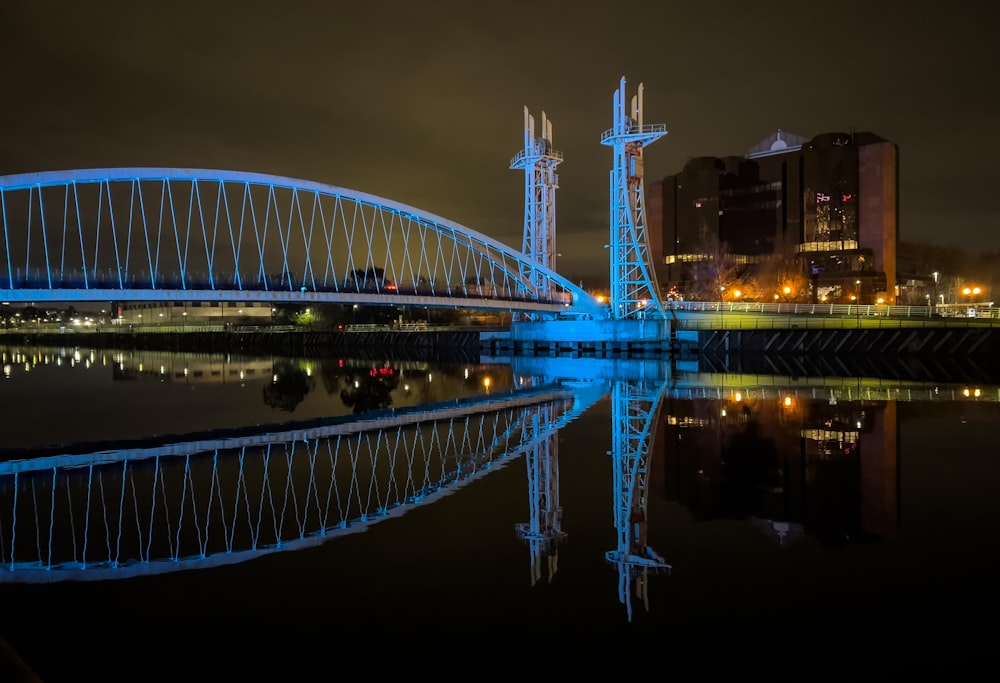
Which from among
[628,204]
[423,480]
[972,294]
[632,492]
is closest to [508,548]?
[632,492]

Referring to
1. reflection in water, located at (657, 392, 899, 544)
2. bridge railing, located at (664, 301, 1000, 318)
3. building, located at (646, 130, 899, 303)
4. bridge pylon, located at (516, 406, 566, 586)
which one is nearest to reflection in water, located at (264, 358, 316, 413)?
bridge pylon, located at (516, 406, 566, 586)

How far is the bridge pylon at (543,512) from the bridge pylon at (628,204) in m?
35.8

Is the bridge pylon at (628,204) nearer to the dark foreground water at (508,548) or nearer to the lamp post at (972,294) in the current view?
the lamp post at (972,294)

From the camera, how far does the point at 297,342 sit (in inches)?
3484

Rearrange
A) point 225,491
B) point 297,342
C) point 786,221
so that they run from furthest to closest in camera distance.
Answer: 1. point 786,221
2. point 297,342
3. point 225,491

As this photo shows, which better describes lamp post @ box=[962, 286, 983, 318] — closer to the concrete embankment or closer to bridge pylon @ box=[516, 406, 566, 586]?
the concrete embankment

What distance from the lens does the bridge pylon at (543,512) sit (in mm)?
7867

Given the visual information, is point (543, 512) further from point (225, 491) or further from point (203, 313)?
point (203, 313)

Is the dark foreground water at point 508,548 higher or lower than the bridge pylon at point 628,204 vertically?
lower

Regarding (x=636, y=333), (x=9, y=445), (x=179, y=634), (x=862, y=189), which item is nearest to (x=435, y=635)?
(x=179, y=634)

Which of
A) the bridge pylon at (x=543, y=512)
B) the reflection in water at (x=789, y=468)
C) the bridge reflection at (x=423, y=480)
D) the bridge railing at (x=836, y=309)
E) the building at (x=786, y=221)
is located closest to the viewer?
the bridge pylon at (x=543, y=512)

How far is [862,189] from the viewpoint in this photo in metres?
99.4

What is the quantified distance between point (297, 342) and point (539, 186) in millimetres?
40891

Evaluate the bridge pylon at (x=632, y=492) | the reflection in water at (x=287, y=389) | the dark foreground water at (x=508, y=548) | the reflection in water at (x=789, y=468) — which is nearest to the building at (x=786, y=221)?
the reflection in water at (x=287, y=389)
